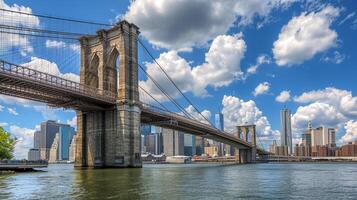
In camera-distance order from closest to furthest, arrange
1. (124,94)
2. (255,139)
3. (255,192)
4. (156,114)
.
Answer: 1. (255,192)
2. (124,94)
3. (156,114)
4. (255,139)

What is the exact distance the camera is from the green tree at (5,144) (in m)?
75.2

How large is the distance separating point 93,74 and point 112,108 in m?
13.3

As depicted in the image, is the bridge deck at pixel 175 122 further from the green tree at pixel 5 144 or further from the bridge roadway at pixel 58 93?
the green tree at pixel 5 144

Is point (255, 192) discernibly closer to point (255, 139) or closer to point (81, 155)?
point (81, 155)

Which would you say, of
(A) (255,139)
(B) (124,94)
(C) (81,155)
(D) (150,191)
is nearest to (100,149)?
(C) (81,155)

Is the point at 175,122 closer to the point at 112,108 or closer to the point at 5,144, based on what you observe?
the point at 112,108

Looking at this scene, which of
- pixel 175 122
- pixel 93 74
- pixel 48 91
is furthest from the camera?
pixel 175 122

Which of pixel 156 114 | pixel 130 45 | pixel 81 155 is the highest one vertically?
pixel 130 45

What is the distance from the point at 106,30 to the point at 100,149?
25.3 m

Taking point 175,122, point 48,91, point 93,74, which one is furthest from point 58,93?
point 175,122

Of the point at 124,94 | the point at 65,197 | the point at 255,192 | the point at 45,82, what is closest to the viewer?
the point at 65,197

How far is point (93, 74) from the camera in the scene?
94.5 meters

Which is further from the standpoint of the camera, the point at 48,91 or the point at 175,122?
the point at 175,122

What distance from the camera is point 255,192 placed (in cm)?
3438
